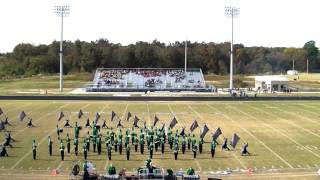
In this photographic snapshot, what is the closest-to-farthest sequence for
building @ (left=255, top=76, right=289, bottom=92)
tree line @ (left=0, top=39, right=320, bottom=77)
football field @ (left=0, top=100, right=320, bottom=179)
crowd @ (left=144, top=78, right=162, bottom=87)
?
football field @ (left=0, top=100, right=320, bottom=179), building @ (left=255, top=76, right=289, bottom=92), crowd @ (left=144, top=78, right=162, bottom=87), tree line @ (left=0, top=39, right=320, bottom=77)

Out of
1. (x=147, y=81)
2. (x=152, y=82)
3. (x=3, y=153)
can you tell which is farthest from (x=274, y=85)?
(x=3, y=153)

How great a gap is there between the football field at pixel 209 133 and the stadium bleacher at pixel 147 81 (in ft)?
60.3

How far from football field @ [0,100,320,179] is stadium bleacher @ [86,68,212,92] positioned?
60.3 ft

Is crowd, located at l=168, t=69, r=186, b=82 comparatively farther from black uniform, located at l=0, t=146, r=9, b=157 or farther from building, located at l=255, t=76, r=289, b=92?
black uniform, located at l=0, t=146, r=9, b=157

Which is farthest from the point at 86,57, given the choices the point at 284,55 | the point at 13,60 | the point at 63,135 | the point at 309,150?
the point at 309,150

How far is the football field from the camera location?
22562 mm

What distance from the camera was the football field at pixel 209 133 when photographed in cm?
2256

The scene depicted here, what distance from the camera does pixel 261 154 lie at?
25.4 metres

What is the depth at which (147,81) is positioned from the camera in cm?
7425

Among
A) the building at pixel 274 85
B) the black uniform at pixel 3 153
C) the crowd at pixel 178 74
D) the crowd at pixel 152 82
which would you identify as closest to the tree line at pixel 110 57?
the crowd at pixel 178 74

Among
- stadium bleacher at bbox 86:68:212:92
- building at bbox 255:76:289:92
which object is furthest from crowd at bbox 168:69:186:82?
building at bbox 255:76:289:92

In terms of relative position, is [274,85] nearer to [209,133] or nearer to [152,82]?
[152,82]

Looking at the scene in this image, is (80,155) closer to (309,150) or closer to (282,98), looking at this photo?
(309,150)

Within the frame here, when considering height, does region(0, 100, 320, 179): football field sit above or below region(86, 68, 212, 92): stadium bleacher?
below
